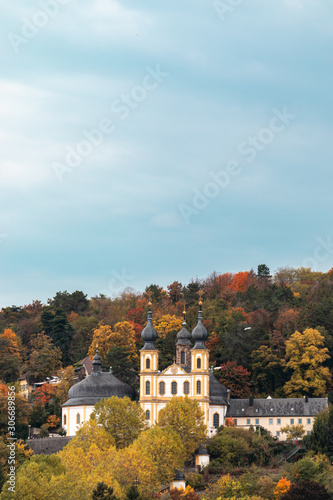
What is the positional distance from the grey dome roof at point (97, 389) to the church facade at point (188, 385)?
3483 mm

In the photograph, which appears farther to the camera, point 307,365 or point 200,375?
point 307,365

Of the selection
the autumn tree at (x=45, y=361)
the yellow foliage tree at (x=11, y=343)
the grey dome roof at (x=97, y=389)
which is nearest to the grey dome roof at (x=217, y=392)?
the grey dome roof at (x=97, y=389)

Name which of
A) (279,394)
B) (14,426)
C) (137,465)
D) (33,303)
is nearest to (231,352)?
(279,394)

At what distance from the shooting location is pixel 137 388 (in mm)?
103062

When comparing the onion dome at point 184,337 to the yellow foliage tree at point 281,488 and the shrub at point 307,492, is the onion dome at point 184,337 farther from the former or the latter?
the shrub at point 307,492

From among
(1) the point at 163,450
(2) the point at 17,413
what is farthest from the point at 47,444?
(1) the point at 163,450

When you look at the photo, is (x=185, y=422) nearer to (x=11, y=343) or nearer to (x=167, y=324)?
(x=167, y=324)

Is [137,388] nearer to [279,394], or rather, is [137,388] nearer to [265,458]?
[279,394]

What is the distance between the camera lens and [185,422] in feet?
281

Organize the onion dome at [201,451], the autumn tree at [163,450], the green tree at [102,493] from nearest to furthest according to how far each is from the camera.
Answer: the green tree at [102,493]
the autumn tree at [163,450]
the onion dome at [201,451]

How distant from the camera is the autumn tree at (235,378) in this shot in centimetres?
9844

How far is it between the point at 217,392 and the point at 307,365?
852cm

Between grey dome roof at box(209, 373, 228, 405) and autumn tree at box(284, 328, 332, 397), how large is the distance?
5475 millimetres

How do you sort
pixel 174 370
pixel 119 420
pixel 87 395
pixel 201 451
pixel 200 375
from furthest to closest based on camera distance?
pixel 87 395, pixel 174 370, pixel 200 375, pixel 201 451, pixel 119 420
